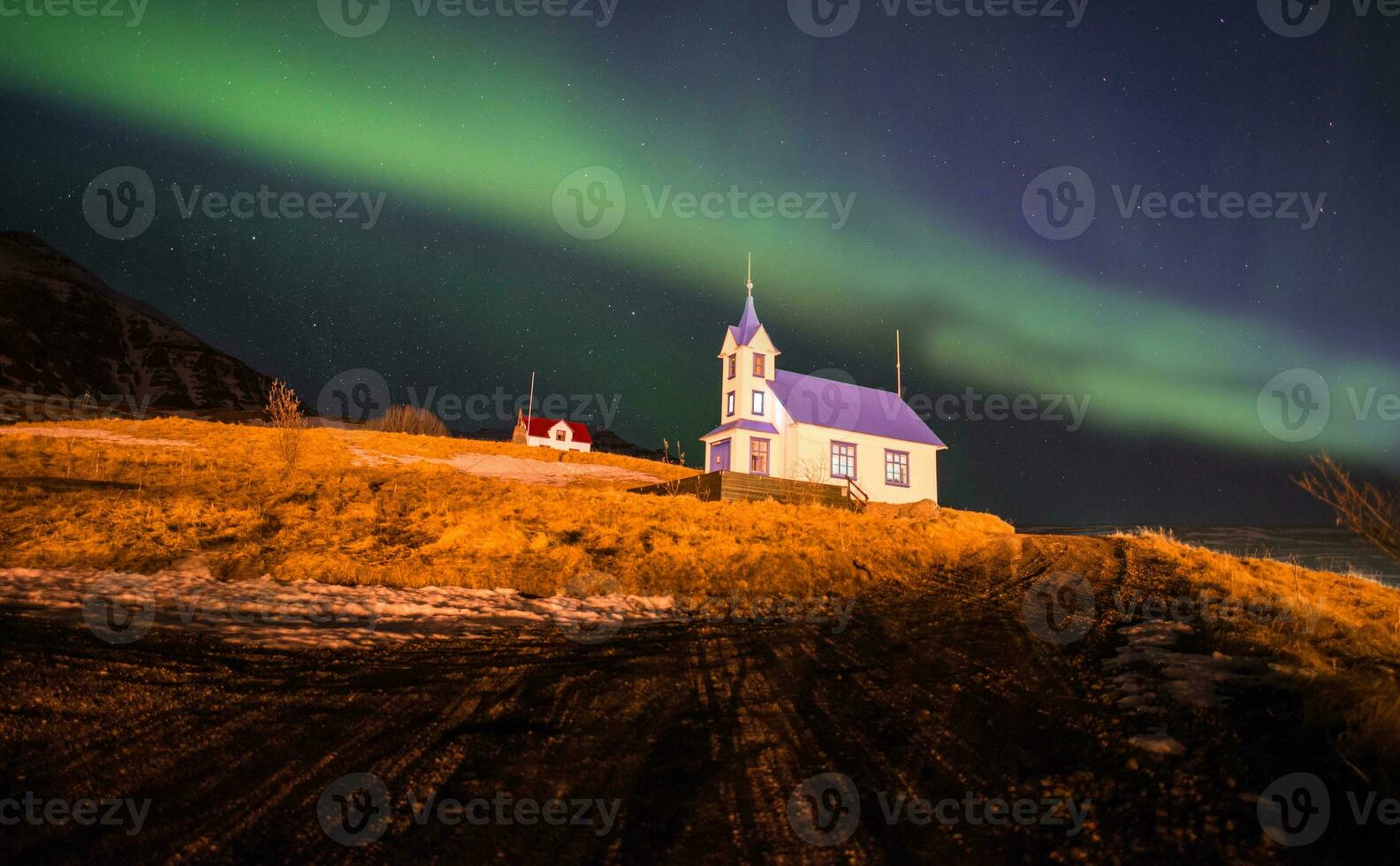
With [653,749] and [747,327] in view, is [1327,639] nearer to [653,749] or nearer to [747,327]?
[653,749]

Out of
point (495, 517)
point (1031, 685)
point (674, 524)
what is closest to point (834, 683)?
point (1031, 685)

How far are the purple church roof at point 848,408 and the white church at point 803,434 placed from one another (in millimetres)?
59

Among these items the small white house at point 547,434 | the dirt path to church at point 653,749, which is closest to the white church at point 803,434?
the dirt path to church at point 653,749

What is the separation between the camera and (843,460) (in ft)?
110

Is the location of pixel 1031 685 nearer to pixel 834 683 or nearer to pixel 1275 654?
pixel 834 683

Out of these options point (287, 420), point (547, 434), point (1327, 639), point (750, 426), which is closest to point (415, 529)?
point (287, 420)

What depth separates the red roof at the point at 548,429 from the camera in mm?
66250

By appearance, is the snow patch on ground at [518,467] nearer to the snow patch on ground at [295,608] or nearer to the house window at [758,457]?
the house window at [758,457]

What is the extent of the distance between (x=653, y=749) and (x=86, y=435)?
36.8 meters

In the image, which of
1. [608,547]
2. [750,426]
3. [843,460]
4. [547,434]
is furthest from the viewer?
[547,434]

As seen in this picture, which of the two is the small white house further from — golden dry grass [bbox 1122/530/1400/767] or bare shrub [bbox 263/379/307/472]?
golden dry grass [bbox 1122/530/1400/767]

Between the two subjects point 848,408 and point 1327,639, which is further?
point 848,408

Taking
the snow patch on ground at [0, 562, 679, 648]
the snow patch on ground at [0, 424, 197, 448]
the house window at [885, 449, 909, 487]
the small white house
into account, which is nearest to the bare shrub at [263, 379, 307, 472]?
the snow patch on ground at [0, 424, 197, 448]

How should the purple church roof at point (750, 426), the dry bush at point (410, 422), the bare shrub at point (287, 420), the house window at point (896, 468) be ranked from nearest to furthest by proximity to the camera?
the bare shrub at point (287, 420), the purple church roof at point (750, 426), the house window at point (896, 468), the dry bush at point (410, 422)
